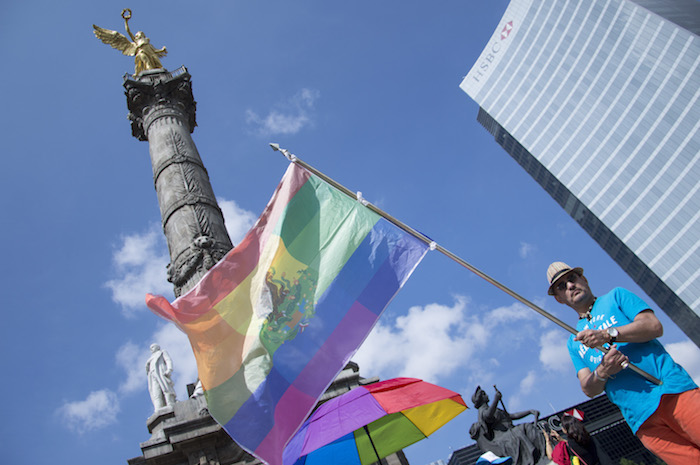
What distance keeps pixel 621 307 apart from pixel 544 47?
7084 cm

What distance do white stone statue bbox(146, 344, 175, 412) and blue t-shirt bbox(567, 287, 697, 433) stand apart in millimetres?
9104

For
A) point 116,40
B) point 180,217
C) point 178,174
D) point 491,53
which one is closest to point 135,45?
point 116,40

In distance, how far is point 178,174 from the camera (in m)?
13.9

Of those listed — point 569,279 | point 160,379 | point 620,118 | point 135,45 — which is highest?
point 620,118

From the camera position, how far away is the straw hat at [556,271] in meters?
3.83

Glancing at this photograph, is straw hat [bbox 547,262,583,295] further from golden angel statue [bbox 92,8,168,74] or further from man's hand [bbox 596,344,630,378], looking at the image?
golden angel statue [bbox 92,8,168,74]

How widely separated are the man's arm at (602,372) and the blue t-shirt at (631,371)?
7 cm

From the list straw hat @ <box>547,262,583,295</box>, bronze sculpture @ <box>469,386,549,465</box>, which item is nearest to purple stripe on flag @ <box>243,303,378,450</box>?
straw hat @ <box>547,262,583,295</box>

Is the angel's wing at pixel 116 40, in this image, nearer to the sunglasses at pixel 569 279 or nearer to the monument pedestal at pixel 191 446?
the monument pedestal at pixel 191 446

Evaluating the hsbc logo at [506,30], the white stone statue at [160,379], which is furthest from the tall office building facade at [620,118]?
the white stone statue at [160,379]

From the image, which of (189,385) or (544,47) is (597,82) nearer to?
(544,47)

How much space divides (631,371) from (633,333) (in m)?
0.30

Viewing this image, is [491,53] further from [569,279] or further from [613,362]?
[613,362]

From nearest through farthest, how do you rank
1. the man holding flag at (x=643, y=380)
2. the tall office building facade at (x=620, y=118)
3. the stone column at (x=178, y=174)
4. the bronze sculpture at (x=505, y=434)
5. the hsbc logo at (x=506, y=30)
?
the man holding flag at (x=643, y=380) → the bronze sculpture at (x=505, y=434) → the stone column at (x=178, y=174) → the tall office building facade at (x=620, y=118) → the hsbc logo at (x=506, y=30)
